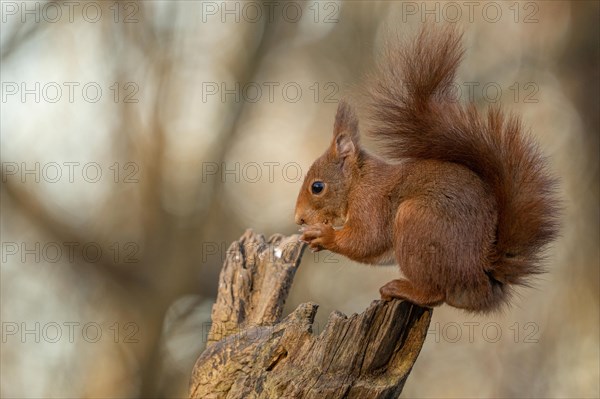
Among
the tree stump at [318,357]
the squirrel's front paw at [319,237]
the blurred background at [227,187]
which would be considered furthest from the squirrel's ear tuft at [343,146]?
the blurred background at [227,187]

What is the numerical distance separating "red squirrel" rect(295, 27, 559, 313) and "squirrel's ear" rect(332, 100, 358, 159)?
147 millimetres

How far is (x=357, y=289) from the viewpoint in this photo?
4723 mm

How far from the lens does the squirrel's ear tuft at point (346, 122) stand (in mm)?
2508

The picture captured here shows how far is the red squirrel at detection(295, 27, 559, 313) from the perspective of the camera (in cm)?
210

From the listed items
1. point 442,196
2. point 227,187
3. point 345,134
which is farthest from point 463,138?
point 227,187

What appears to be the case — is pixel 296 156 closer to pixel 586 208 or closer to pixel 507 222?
pixel 586 208

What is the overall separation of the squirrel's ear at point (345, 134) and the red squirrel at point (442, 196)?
0.15 metres

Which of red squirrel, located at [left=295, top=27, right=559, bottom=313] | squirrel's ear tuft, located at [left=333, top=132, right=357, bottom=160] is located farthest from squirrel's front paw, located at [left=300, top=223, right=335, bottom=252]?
squirrel's ear tuft, located at [left=333, top=132, right=357, bottom=160]

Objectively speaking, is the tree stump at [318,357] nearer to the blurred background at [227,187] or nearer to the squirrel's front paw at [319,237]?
the squirrel's front paw at [319,237]

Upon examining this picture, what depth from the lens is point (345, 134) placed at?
2512 millimetres

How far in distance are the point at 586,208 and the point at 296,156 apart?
1837 millimetres

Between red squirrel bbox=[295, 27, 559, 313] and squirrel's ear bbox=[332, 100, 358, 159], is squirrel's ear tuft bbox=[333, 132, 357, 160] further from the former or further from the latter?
red squirrel bbox=[295, 27, 559, 313]

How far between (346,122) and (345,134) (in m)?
0.04

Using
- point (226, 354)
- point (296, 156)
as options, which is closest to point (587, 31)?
point (296, 156)
